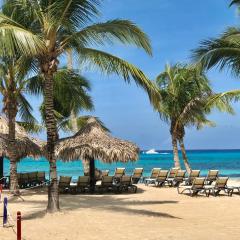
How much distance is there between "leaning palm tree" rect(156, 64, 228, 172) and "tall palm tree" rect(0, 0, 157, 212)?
13.4 m

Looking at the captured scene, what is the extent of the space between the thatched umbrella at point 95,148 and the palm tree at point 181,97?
744cm

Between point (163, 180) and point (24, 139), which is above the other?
point (24, 139)

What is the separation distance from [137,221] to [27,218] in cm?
250

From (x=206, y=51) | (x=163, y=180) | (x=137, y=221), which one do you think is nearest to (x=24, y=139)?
(x=163, y=180)

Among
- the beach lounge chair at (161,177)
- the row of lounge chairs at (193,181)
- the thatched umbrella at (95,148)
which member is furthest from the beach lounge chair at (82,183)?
the beach lounge chair at (161,177)

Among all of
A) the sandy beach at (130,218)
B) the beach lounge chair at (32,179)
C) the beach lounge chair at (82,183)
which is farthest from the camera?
the beach lounge chair at (32,179)

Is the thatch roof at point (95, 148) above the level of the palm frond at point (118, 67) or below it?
below

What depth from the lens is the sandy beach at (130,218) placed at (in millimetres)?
9773

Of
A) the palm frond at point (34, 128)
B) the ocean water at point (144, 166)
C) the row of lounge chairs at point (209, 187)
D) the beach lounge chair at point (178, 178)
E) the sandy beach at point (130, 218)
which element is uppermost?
the palm frond at point (34, 128)

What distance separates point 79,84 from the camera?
18.3 m

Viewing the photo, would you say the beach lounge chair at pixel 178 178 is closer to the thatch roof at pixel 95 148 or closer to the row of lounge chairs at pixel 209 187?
the thatch roof at pixel 95 148

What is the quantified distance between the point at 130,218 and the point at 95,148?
6509mm

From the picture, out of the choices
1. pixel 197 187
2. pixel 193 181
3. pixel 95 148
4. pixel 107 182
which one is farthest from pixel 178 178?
pixel 95 148

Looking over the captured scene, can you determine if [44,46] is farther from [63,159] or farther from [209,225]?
[63,159]
